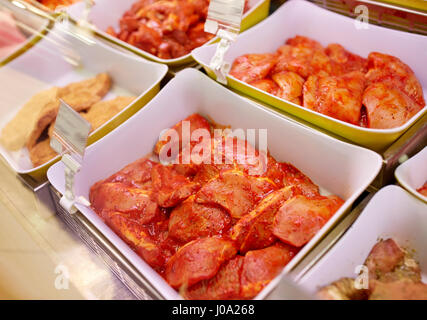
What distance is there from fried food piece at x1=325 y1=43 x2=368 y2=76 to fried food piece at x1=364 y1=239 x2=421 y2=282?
3.45 feet

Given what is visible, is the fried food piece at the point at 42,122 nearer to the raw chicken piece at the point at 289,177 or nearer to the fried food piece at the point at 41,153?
the fried food piece at the point at 41,153

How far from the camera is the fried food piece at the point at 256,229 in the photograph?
1376 mm

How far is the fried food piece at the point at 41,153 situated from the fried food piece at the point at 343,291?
Result: 1.32 m

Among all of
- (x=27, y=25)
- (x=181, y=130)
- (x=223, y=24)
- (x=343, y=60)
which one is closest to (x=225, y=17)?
(x=223, y=24)

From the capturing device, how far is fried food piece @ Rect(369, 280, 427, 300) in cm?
119

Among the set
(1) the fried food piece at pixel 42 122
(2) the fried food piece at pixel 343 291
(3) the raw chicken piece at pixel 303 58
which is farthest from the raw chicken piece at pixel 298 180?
(1) the fried food piece at pixel 42 122

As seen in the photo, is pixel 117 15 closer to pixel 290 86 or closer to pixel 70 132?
pixel 290 86

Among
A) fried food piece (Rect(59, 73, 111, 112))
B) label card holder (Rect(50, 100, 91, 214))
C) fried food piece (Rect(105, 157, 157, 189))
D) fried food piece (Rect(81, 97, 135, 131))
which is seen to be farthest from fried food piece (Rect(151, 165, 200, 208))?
fried food piece (Rect(59, 73, 111, 112))

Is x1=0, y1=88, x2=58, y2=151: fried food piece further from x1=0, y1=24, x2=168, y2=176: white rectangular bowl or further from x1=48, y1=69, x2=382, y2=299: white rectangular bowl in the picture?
x1=48, y1=69, x2=382, y2=299: white rectangular bowl

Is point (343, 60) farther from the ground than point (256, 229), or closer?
farther from the ground

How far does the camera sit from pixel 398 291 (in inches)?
47.6

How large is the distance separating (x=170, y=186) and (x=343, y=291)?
0.79 metres

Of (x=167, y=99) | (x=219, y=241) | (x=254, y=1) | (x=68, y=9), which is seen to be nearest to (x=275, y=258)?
(x=219, y=241)

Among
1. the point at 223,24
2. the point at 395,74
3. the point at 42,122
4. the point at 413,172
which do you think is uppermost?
the point at 223,24
